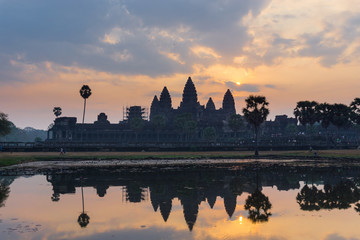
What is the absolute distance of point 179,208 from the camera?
810 inches

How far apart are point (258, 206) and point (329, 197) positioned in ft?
→ 20.6

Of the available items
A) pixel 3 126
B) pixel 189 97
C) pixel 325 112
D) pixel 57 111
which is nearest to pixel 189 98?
pixel 189 97

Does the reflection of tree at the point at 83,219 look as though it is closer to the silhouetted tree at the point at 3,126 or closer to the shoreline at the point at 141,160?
the shoreline at the point at 141,160

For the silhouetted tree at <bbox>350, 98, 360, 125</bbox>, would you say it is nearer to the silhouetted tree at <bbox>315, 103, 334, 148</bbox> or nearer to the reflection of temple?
the silhouetted tree at <bbox>315, 103, 334, 148</bbox>

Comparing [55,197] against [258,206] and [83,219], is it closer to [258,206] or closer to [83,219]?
[83,219]

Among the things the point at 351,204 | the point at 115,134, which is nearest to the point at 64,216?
the point at 351,204

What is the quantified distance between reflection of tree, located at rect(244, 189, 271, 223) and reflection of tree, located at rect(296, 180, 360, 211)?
2180 millimetres

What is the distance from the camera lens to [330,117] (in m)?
96.5

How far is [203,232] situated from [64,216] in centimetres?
784

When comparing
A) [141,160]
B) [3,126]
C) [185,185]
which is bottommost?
[185,185]

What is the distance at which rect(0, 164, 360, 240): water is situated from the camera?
51.0 feet

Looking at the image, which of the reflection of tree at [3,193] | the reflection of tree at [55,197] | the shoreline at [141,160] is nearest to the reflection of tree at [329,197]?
the reflection of tree at [55,197]

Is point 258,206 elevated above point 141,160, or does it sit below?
below

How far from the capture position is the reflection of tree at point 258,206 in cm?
1838
